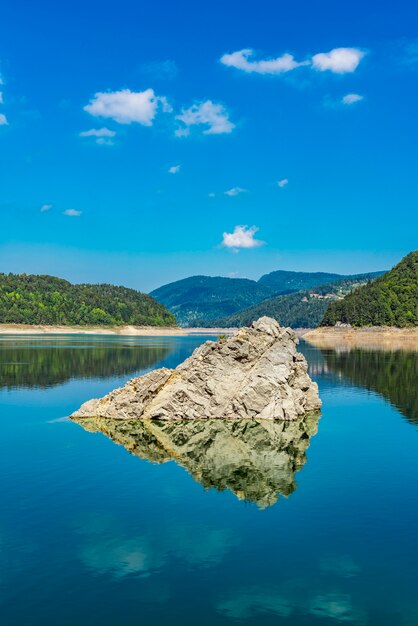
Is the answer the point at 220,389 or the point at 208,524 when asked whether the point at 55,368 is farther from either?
the point at 208,524

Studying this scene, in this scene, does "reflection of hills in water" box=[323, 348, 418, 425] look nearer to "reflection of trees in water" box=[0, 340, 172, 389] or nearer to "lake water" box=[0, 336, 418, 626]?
"lake water" box=[0, 336, 418, 626]

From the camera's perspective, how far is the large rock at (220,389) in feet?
166

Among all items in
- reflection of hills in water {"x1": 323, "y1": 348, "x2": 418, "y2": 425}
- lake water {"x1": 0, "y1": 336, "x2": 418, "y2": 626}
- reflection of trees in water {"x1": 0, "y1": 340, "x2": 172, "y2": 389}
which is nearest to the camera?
lake water {"x1": 0, "y1": 336, "x2": 418, "y2": 626}

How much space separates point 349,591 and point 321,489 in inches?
453

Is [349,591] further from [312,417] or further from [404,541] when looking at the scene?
[312,417]

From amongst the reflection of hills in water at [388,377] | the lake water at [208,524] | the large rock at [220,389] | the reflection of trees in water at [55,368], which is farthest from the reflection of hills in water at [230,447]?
the reflection of trees in water at [55,368]

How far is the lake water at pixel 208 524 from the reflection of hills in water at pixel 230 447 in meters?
0.16

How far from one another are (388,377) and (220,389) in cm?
4335

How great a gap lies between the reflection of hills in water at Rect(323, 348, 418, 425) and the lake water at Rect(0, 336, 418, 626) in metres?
15.0

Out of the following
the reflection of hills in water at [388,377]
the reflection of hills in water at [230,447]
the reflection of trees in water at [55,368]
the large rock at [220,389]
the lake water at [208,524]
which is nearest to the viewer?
the lake water at [208,524]

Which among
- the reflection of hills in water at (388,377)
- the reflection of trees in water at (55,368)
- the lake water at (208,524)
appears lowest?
the lake water at (208,524)

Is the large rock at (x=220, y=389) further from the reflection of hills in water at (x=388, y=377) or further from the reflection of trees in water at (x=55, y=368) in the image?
the reflection of trees in water at (x=55, y=368)

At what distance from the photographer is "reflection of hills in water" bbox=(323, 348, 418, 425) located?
63.7 m

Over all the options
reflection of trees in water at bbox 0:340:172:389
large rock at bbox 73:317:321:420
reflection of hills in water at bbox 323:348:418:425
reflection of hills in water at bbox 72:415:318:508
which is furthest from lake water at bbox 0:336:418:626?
reflection of trees in water at bbox 0:340:172:389
